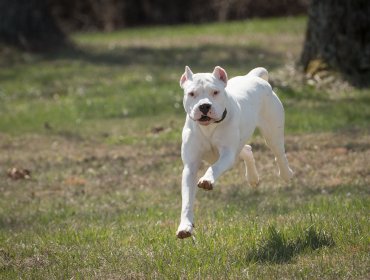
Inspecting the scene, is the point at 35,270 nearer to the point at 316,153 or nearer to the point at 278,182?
the point at 278,182

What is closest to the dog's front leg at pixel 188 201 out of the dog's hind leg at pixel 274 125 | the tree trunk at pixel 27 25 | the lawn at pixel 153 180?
the lawn at pixel 153 180

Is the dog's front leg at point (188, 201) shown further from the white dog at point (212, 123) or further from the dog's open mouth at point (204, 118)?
the dog's open mouth at point (204, 118)

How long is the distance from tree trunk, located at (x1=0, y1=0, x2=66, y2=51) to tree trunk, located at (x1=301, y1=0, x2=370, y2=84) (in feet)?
26.2

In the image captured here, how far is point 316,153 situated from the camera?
36.0 feet

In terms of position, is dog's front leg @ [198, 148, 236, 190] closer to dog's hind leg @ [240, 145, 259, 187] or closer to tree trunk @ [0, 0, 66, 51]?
dog's hind leg @ [240, 145, 259, 187]

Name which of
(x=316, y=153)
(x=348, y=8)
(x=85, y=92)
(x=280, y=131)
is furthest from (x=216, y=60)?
(x=280, y=131)

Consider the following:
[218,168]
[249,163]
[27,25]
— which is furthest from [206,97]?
[27,25]

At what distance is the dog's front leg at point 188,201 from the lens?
244 inches

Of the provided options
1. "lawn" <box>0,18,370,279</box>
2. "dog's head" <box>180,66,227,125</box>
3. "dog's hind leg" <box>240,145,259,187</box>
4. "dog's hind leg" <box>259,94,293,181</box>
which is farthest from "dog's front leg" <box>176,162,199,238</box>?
"dog's hind leg" <box>240,145,259,187</box>

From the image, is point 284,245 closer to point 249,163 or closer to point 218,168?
point 218,168

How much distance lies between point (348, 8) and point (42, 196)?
6695 mm

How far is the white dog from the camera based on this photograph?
6.36 meters

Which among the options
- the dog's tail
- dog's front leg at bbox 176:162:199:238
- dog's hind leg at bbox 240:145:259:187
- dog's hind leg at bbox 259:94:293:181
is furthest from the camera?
dog's hind leg at bbox 240:145:259:187

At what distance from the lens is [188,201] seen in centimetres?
651
